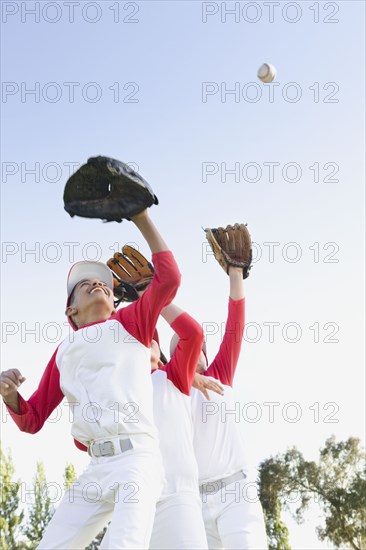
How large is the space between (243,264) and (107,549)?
3.52 m

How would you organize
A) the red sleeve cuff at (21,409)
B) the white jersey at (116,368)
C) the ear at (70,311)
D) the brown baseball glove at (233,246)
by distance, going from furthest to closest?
1. the brown baseball glove at (233,246)
2. the ear at (70,311)
3. the red sleeve cuff at (21,409)
4. the white jersey at (116,368)

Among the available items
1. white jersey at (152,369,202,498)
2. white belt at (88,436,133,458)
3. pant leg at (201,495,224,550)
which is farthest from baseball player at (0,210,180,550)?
pant leg at (201,495,224,550)

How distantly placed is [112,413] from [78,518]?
1.96 feet

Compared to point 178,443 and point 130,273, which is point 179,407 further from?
point 130,273

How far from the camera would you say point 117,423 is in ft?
13.8

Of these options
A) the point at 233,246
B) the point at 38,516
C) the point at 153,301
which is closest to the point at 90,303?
the point at 153,301

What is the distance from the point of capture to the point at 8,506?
2791cm

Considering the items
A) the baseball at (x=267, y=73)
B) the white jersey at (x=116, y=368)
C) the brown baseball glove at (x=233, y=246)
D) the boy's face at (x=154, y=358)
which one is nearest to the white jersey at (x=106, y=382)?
the white jersey at (x=116, y=368)

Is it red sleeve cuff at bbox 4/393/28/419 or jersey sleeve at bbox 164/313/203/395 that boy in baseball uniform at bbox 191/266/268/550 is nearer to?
jersey sleeve at bbox 164/313/203/395

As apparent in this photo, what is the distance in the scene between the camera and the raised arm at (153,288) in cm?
448

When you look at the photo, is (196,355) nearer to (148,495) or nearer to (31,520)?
(148,495)

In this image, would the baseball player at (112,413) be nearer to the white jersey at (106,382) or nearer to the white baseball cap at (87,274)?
the white jersey at (106,382)

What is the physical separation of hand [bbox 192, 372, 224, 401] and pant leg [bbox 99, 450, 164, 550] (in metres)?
1.88

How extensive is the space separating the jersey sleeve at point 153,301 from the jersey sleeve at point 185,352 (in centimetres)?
89
